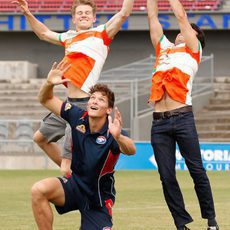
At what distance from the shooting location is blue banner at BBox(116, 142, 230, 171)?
2447cm

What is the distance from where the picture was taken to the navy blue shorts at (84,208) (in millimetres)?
8750

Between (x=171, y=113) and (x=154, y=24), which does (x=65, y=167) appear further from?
(x=154, y=24)

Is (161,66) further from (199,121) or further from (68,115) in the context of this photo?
(199,121)

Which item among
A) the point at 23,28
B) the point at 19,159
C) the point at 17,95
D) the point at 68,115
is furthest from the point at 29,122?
the point at 68,115

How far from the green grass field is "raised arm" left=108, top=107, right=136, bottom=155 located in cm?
256

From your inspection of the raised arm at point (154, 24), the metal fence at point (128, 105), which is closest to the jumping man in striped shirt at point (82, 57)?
the raised arm at point (154, 24)

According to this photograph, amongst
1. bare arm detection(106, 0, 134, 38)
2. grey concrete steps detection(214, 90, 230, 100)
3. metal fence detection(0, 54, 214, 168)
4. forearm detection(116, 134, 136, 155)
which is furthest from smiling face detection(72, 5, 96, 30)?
grey concrete steps detection(214, 90, 230, 100)

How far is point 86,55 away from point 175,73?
1.08 meters

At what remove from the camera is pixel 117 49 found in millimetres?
38750

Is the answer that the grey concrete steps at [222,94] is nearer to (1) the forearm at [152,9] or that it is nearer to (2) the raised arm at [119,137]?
(1) the forearm at [152,9]

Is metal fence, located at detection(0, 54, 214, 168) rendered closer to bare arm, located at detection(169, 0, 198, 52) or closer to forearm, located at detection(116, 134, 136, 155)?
bare arm, located at detection(169, 0, 198, 52)

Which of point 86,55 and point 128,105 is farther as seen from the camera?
point 128,105

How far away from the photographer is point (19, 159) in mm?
26219

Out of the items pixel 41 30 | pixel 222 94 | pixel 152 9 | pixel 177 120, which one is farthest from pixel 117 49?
pixel 177 120
